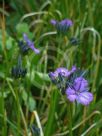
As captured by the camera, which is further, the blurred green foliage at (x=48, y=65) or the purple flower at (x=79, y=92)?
the blurred green foliage at (x=48, y=65)

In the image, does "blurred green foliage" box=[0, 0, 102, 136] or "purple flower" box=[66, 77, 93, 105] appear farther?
"blurred green foliage" box=[0, 0, 102, 136]

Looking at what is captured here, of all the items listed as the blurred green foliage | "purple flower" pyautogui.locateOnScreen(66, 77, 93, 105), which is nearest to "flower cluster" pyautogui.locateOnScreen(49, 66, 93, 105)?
"purple flower" pyautogui.locateOnScreen(66, 77, 93, 105)

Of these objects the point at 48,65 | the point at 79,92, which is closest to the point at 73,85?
the point at 79,92

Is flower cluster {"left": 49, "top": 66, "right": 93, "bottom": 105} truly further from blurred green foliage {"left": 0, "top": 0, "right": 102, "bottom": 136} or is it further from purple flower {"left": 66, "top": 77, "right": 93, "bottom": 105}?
blurred green foliage {"left": 0, "top": 0, "right": 102, "bottom": 136}

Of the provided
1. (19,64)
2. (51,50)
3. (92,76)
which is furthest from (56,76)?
(51,50)

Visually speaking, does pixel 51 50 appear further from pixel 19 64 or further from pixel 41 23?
pixel 19 64

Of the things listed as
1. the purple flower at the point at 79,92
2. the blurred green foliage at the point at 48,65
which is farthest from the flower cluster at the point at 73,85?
the blurred green foliage at the point at 48,65

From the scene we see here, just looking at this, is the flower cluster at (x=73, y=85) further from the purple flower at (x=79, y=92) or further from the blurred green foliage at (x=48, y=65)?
the blurred green foliage at (x=48, y=65)

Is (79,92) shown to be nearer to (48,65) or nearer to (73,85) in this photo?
(73,85)
